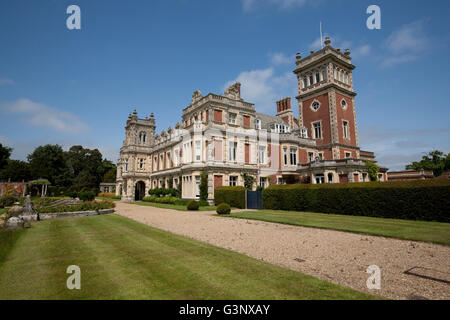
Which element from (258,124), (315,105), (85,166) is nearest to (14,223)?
(258,124)

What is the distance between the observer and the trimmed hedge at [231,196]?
75.5 feet

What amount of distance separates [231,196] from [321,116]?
1987 cm

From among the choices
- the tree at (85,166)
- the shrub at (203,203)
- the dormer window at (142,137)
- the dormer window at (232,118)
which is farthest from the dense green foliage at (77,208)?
the tree at (85,166)

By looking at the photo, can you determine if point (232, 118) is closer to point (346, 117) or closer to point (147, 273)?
point (346, 117)

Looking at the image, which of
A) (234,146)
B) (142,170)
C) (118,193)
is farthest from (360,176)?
(118,193)

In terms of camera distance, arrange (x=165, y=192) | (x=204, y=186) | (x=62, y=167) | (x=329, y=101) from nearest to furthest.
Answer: (x=204, y=186), (x=165, y=192), (x=329, y=101), (x=62, y=167)

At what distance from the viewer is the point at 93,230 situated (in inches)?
415

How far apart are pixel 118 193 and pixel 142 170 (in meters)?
9.22

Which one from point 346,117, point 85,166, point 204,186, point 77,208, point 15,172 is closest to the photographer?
point 77,208

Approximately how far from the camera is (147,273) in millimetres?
5066

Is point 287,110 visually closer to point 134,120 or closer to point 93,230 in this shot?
point 134,120

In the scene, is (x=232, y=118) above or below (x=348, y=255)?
above

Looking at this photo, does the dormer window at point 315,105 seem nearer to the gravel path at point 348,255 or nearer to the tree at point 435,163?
the gravel path at point 348,255

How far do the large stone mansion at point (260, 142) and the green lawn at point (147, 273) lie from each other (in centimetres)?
1877
